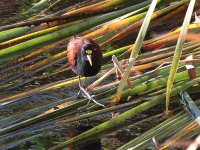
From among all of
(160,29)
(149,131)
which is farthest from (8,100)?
(160,29)

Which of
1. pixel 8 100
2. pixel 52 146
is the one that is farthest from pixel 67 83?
pixel 52 146

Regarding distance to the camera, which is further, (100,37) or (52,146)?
(100,37)

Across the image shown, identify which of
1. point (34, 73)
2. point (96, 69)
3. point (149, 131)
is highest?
point (34, 73)

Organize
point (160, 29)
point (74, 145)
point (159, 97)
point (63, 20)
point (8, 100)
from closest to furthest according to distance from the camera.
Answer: point (74, 145) < point (159, 97) < point (8, 100) < point (63, 20) < point (160, 29)

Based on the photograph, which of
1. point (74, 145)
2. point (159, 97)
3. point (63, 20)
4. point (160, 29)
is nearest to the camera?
point (74, 145)

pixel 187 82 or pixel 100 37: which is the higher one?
pixel 100 37

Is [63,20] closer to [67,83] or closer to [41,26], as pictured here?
[41,26]

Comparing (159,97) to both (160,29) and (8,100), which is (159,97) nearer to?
(8,100)
